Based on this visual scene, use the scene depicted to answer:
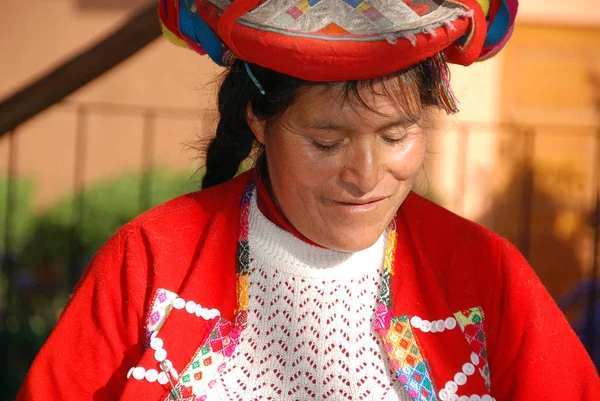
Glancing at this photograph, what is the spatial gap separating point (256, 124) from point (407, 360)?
1.95 ft

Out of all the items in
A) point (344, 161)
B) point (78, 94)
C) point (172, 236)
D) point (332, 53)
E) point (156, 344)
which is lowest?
point (78, 94)

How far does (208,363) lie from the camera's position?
6.31 ft

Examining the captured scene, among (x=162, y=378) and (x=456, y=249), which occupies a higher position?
(x=456, y=249)

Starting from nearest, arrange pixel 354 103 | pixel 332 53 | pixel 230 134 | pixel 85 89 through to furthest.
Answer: pixel 332 53 → pixel 354 103 → pixel 230 134 → pixel 85 89

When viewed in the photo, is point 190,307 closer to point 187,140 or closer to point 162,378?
point 162,378

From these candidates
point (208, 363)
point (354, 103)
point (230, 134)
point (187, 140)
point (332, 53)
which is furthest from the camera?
point (187, 140)

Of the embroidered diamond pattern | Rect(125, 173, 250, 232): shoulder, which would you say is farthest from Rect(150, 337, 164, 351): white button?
the embroidered diamond pattern

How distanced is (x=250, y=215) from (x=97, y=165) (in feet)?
13.4

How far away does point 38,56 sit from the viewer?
6078 millimetres

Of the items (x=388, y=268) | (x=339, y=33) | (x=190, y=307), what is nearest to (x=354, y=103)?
(x=339, y=33)

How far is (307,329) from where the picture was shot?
2.03 m

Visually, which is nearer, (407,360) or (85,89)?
(407,360)

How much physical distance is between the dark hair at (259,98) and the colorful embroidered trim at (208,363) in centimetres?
42

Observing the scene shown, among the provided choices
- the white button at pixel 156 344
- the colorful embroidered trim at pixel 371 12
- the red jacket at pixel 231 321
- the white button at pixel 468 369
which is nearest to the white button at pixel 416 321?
the red jacket at pixel 231 321
